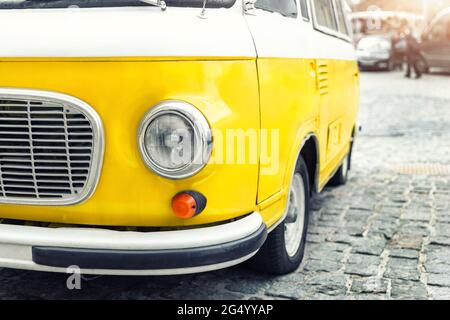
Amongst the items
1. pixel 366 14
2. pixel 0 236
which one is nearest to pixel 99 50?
pixel 0 236

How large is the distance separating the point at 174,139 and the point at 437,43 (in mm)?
18516

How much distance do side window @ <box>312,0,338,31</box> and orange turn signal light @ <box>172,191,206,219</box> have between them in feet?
6.45

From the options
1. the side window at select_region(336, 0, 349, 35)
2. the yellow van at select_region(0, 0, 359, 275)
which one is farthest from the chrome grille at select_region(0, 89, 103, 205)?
the side window at select_region(336, 0, 349, 35)

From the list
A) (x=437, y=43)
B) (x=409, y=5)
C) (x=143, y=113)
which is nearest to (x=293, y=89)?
(x=143, y=113)

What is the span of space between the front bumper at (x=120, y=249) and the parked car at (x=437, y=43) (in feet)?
60.0

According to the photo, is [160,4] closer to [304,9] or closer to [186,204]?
[186,204]

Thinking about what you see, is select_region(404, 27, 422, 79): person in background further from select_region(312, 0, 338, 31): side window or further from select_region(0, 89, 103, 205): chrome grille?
select_region(0, 89, 103, 205): chrome grille

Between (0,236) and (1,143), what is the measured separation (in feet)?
1.36

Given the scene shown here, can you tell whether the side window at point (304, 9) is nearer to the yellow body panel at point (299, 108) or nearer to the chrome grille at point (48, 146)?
the yellow body panel at point (299, 108)

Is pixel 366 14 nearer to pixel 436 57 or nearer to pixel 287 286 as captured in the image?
pixel 436 57

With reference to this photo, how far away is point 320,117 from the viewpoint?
3.89m

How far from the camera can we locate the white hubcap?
369cm

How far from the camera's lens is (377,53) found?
2159cm
